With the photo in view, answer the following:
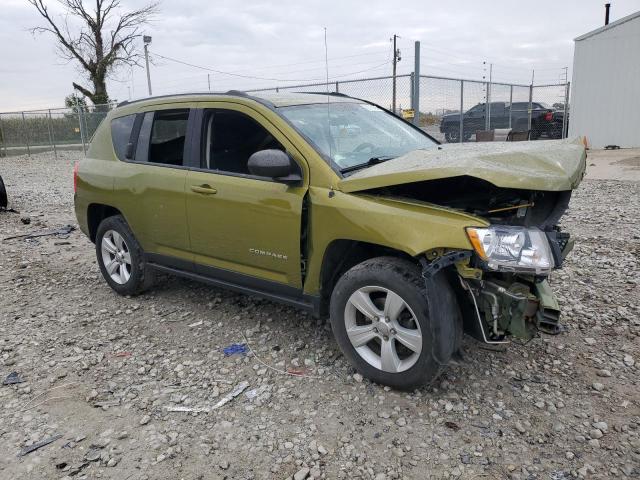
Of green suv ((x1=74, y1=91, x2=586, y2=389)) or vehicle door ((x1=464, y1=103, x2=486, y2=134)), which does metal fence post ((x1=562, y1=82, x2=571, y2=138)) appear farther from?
green suv ((x1=74, y1=91, x2=586, y2=389))

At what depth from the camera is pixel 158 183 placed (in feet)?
13.9

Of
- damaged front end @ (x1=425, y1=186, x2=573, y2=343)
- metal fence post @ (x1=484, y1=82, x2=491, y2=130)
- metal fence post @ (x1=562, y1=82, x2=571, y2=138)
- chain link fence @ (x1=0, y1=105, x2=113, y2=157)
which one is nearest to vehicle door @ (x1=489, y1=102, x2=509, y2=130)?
metal fence post @ (x1=484, y1=82, x2=491, y2=130)

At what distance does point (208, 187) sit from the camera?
153 inches

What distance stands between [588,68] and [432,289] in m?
17.6

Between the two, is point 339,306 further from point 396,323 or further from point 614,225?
point 614,225

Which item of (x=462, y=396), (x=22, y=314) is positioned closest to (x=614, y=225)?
(x=462, y=396)

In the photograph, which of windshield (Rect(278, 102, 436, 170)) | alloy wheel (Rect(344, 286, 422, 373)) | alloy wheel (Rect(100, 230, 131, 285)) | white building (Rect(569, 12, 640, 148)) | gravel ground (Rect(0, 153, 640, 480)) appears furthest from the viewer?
white building (Rect(569, 12, 640, 148))

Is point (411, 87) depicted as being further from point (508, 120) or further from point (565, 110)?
point (565, 110)

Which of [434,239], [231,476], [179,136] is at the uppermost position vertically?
[179,136]

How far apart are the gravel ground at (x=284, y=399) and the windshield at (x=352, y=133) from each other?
4.53ft

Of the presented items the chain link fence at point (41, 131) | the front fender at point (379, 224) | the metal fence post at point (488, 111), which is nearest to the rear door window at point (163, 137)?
the front fender at point (379, 224)

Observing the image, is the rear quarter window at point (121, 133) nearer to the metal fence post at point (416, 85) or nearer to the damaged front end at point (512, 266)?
the damaged front end at point (512, 266)

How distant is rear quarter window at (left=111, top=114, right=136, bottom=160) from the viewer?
4.70 metres

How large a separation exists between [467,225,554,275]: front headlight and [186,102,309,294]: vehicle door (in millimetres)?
1183
